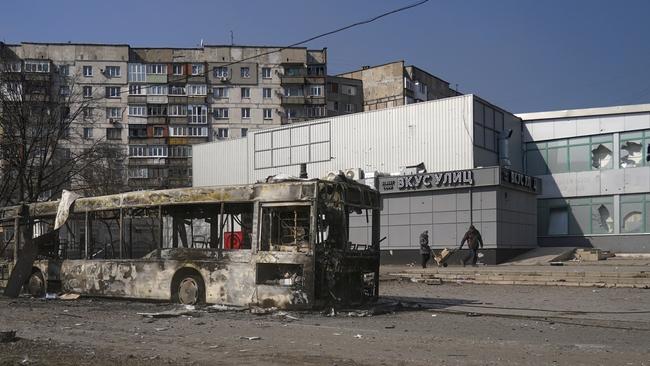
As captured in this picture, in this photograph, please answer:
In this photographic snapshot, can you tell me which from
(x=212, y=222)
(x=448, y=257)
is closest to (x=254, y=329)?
(x=212, y=222)

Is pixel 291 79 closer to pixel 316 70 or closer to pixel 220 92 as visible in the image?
pixel 316 70

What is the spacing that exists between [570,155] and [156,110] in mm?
59504

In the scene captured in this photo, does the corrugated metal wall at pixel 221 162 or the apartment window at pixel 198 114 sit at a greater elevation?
the apartment window at pixel 198 114

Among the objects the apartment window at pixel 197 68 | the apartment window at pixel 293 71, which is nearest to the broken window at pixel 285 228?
the apartment window at pixel 197 68

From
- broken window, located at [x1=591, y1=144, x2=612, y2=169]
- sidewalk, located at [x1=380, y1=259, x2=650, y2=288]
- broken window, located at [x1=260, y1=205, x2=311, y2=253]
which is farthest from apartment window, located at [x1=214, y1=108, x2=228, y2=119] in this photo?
broken window, located at [x1=260, y1=205, x2=311, y2=253]

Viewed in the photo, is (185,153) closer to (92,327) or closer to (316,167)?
(316,167)

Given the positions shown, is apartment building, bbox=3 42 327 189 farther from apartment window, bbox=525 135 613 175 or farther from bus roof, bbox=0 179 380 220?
bus roof, bbox=0 179 380 220

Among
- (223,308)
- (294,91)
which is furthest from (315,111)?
(223,308)

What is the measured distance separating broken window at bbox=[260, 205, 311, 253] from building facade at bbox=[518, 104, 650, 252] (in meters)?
29.1

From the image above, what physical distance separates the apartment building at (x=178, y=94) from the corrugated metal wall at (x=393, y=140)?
39.6 meters

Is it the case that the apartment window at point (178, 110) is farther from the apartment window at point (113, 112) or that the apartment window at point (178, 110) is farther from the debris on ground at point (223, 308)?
the debris on ground at point (223, 308)

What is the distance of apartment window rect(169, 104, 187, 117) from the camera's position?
84.7m

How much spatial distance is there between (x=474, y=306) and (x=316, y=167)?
25.8 meters

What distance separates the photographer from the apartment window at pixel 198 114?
279 ft
